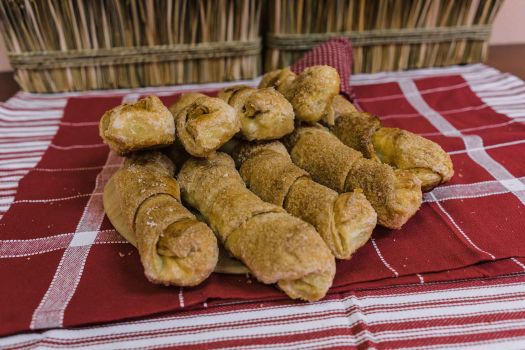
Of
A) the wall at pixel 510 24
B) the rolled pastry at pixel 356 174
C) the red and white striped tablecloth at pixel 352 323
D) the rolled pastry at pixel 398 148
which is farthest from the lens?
the wall at pixel 510 24

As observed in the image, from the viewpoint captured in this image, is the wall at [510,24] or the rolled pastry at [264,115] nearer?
the rolled pastry at [264,115]

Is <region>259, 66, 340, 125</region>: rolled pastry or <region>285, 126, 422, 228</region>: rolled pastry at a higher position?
<region>259, 66, 340, 125</region>: rolled pastry

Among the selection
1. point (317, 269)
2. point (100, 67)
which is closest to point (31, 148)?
point (100, 67)

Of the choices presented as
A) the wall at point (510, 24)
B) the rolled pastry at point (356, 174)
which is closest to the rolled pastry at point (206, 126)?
the rolled pastry at point (356, 174)

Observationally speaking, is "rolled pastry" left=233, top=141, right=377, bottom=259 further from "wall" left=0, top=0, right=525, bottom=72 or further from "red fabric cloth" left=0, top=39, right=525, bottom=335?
"wall" left=0, top=0, right=525, bottom=72

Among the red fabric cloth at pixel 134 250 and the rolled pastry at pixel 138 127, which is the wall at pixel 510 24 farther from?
the rolled pastry at pixel 138 127

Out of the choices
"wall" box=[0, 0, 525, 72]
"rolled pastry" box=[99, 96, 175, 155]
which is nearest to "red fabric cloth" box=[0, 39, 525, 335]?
"rolled pastry" box=[99, 96, 175, 155]

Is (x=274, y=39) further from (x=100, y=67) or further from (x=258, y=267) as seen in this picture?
(x=258, y=267)

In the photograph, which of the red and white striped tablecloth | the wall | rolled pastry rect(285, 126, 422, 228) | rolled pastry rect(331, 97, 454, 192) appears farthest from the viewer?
the wall
